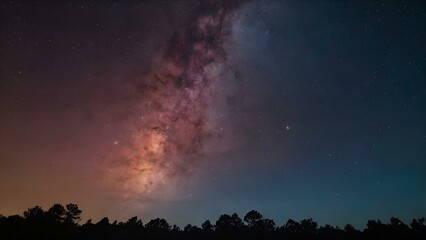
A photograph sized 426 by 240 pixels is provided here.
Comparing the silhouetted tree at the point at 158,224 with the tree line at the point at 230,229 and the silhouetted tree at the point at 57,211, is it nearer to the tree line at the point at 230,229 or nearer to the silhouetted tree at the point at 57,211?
the tree line at the point at 230,229

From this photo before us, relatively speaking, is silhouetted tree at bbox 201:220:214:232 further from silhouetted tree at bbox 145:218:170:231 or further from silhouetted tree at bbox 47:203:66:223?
silhouetted tree at bbox 47:203:66:223

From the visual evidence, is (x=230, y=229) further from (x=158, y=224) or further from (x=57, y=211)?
(x=57, y=211)

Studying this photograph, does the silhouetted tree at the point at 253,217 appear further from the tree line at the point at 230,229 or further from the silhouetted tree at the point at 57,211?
the silhouetted tree at the point at 57,211

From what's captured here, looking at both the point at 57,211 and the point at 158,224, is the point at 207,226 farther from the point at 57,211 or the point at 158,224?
the point at 57,211

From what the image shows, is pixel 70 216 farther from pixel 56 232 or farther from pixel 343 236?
pixel 343 236

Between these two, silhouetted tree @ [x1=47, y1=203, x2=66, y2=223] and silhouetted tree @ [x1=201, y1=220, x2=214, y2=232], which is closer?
silhouetted tree @ [x1=47, y1=203, x2=66, y2=223]

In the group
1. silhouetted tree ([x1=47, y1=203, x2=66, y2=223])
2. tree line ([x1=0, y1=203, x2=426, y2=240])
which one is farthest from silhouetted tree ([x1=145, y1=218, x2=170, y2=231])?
silhouetted tree ([x1=47, y1=203, x2=66, y2=223])

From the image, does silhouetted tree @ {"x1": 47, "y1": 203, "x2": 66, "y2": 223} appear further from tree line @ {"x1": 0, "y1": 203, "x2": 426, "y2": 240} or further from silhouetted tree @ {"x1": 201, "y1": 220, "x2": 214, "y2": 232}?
silhouetted tree @ {"x1": 201, "y1": 220, "x2": 214, "y2": 232}

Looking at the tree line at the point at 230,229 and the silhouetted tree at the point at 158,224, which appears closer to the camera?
the tree line at the point at 230,229

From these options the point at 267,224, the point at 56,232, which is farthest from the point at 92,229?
the point at 267,224

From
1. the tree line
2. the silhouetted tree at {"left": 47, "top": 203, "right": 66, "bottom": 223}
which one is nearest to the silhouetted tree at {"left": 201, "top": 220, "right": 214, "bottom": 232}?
the tree line

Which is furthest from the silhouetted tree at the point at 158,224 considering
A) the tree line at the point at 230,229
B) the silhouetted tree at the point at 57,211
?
the silhouetted tree at the point at 57,211

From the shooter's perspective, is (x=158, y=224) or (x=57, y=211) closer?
(x=57, y=211)

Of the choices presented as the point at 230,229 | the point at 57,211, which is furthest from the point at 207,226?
the point at 57,211
